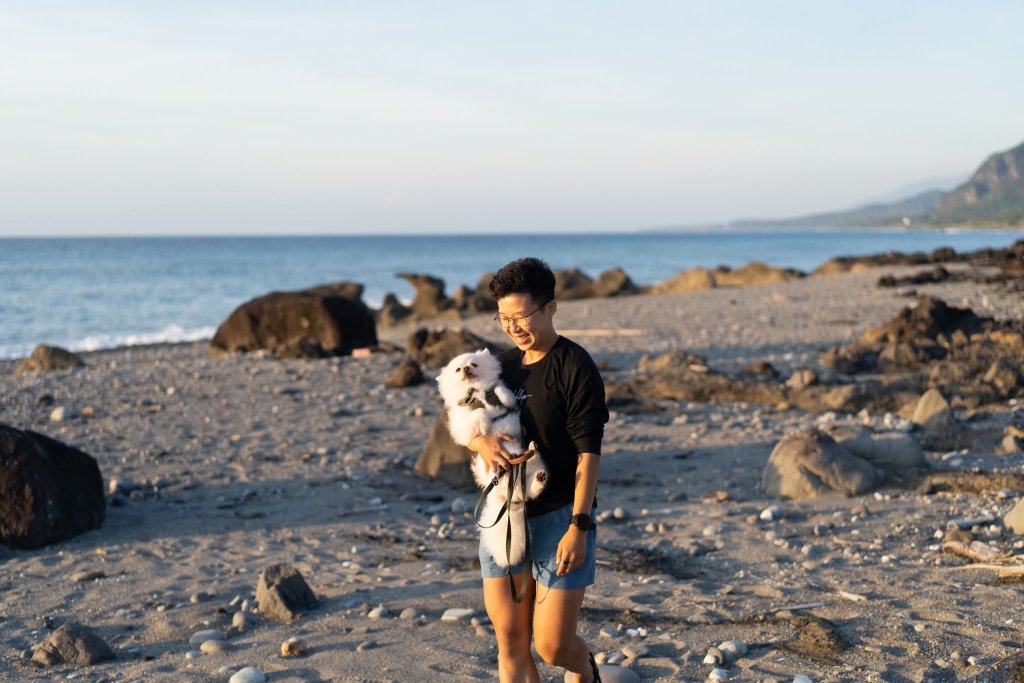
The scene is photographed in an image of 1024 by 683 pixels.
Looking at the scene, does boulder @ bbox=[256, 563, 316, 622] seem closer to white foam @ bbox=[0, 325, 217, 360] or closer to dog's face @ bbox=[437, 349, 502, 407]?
dog's face @ bbox=[437, 349, 502, 407]

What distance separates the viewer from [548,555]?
360 cm

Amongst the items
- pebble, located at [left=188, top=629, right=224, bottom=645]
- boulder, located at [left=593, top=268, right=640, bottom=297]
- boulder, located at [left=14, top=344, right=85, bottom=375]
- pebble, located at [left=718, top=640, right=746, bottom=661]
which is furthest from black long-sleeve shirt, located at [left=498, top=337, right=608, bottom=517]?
boulder, located at [left=593, top=268, right=640, bottom=297]

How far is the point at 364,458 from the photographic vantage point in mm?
9352

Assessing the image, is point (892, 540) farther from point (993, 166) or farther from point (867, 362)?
point (993, 166)

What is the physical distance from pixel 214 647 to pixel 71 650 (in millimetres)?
748

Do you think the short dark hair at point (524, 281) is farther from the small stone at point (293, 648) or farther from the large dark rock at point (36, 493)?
the large dark rock at point (36, 493)

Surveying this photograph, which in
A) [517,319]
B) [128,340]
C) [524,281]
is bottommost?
[128,340]

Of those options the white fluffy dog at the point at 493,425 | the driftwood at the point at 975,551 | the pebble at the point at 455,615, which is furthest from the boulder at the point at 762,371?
the white fluffy dog at the point at 493,425

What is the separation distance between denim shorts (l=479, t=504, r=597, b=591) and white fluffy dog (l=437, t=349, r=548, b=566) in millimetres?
51

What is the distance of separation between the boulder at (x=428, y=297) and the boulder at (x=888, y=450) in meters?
18.8

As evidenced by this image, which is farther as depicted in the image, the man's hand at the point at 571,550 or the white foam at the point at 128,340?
the white foam at the point at 128,340

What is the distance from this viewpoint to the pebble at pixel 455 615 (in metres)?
5.48

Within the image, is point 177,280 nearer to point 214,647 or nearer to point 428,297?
point 428,297

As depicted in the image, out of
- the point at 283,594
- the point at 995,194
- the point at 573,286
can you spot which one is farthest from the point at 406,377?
the point at 995,194
